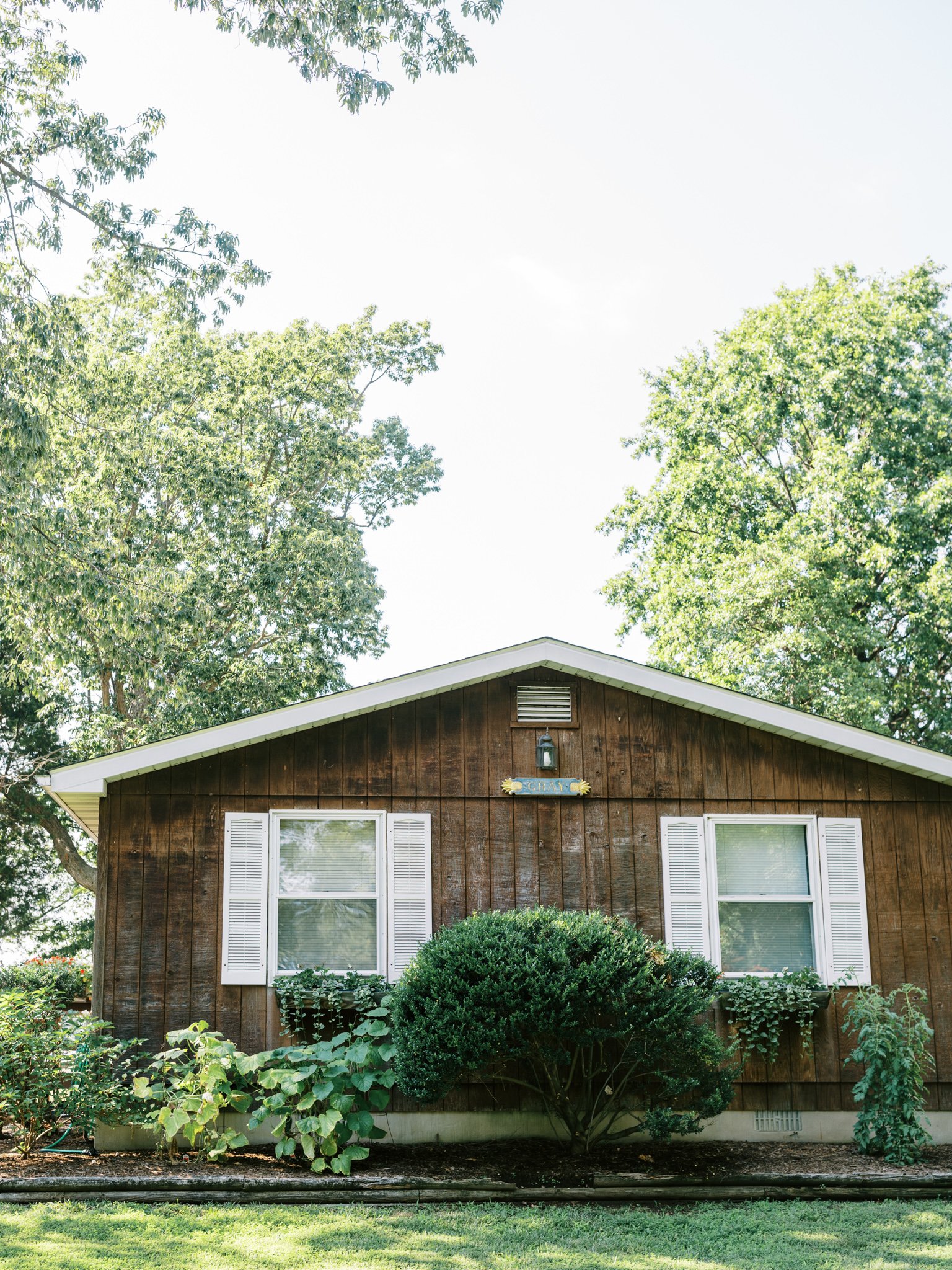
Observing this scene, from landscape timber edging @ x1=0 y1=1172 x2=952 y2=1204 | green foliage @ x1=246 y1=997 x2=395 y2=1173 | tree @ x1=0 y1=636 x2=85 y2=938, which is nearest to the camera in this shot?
landscape timber edging @ x1=0 y1=1172 x2=952 y2=1204

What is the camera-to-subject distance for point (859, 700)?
1892 centimetres

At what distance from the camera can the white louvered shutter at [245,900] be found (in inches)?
343

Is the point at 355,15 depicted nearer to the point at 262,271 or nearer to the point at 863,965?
the point at 262,271

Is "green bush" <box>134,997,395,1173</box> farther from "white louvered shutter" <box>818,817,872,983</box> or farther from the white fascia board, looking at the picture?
"white louvered shutter" <box>818,817,872,983</box>

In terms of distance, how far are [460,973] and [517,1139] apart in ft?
5.89

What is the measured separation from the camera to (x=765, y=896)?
30.3 ft

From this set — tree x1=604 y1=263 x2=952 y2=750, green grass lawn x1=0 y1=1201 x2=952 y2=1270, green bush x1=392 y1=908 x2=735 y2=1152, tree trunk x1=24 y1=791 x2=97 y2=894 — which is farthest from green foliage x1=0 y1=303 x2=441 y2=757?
green grass lawn x1=0 y1=1201 x2=952 y2=1270

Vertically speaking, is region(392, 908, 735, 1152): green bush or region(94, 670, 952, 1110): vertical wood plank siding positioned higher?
region(94, 670, 952, 1110): vertical wood plank siding

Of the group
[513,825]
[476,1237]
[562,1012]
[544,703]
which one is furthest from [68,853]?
[476,1237]

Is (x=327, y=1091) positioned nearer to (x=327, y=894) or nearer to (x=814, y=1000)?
(x=327, y=894)

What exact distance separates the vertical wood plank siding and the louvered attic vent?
0.32 feet

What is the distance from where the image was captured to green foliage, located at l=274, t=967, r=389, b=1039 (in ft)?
27.8

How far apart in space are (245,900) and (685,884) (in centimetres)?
333

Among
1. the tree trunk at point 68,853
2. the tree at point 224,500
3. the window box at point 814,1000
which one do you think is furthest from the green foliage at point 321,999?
the tree trunk at point 68,853
